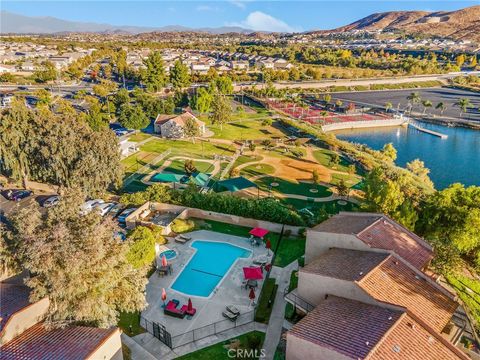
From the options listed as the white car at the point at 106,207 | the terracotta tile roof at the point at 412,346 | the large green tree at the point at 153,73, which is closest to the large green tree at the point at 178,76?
the large green tree at the point at 153,73

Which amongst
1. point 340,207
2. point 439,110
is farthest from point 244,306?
point 439,110

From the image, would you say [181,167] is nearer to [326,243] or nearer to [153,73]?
[326,243]

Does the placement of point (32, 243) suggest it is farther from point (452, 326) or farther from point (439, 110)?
point (439, 110)

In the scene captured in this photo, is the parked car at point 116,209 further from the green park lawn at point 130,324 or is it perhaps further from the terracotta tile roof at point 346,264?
the terracotta tile roof at point 346,264

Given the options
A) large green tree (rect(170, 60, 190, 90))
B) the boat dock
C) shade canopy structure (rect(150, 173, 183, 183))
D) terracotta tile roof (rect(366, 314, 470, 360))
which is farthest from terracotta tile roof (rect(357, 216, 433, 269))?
large green tree (rect(170, 60, 190, 90))

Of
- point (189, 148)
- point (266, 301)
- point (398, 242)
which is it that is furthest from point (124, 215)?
point (189, 148)
